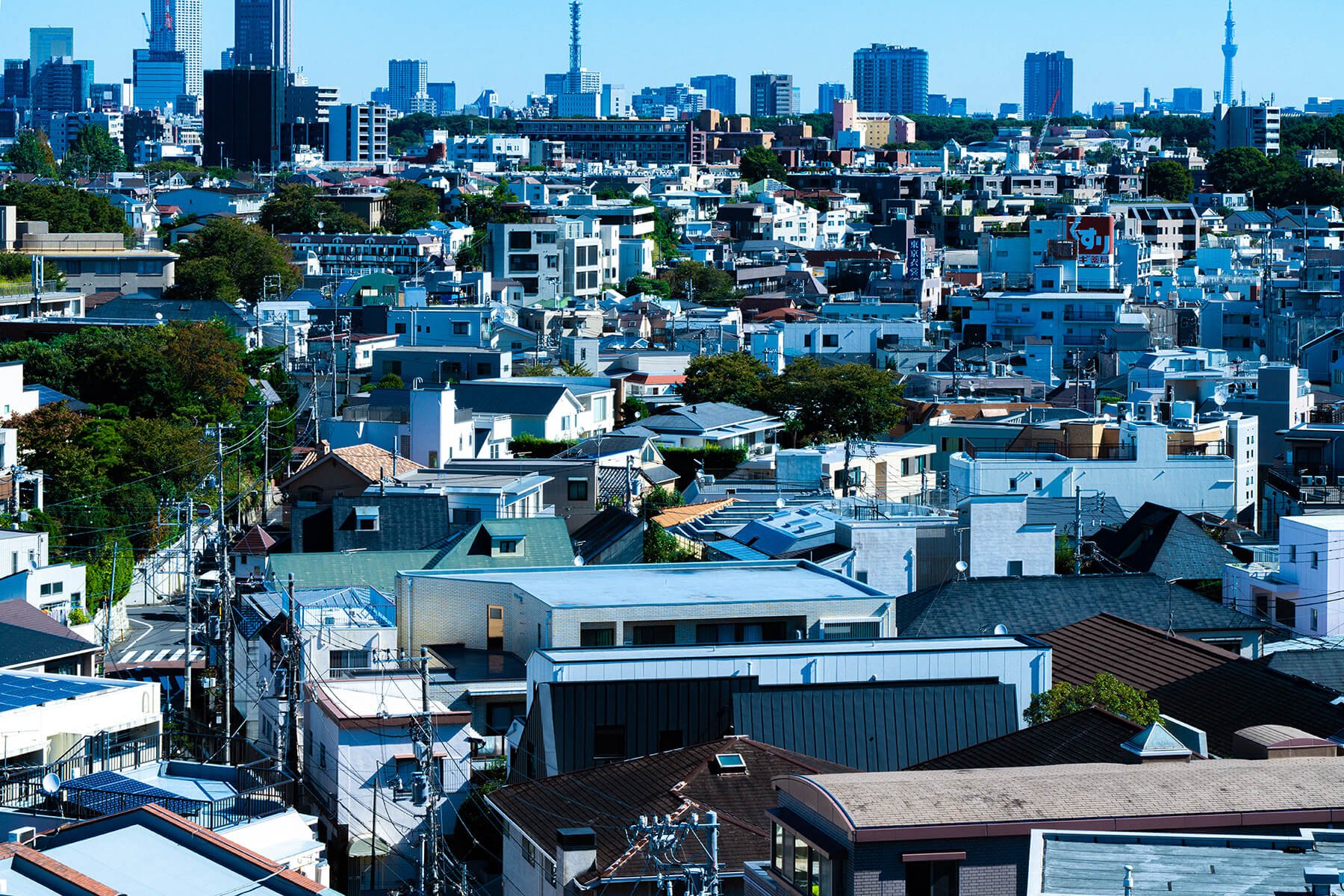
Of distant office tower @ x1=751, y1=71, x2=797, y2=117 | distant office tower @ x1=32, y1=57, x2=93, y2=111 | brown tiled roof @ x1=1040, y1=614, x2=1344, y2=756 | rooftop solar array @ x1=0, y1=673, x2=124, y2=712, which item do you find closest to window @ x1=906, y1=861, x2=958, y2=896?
brown tiled roof @ x1=1040, y1=614, x2=1344, y2=756

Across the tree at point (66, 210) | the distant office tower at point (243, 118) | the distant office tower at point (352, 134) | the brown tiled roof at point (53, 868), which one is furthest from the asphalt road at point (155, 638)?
the distant office tower at point (352, 134)

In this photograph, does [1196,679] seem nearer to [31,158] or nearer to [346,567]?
[346,567]

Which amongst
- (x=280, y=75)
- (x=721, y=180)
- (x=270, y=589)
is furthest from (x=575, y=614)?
(x=280, y=75)

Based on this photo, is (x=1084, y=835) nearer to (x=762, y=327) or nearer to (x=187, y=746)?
(x=187, y=746)

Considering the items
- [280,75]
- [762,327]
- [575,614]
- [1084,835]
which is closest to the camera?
[1084,835]

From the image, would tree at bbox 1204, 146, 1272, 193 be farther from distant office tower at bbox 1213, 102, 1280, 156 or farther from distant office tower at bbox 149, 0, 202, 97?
distant office tower at bbox 149, 0, 202, 97

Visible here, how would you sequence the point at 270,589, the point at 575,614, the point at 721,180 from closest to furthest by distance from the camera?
1. the point at 575,614
2. the point at 270,589
3. the point at 721,180
